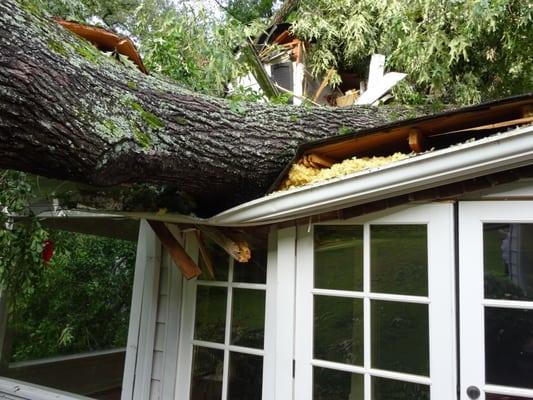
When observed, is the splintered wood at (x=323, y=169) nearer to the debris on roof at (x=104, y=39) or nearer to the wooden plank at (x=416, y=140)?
the wooden plank at (x=416, y=140)

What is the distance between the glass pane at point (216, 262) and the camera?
8.89ft

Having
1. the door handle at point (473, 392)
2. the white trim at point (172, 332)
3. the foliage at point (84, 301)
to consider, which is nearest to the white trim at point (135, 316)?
the white trim at point (172, 332)

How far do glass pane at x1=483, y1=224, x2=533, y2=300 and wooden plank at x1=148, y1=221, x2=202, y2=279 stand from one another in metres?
1.62

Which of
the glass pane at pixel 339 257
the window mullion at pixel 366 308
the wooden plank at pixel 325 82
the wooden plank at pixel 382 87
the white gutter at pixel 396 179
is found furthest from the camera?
the wooden plank at pixel 325 82

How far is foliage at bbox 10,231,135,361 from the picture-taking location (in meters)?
5.93

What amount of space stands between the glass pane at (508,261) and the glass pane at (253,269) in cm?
124

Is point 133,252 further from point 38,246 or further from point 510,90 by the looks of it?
point 510,90

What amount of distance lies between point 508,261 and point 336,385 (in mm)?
1034

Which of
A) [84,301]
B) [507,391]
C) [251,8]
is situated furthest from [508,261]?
[251,8]

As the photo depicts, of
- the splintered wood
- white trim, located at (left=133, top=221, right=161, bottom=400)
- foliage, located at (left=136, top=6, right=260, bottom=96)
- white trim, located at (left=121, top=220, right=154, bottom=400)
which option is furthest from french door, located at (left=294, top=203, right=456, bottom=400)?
foliage, located at (left=136, top=6, right=260, bottom=96)

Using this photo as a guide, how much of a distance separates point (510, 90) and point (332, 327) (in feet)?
13.1

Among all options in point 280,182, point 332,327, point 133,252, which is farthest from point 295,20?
point 332,327

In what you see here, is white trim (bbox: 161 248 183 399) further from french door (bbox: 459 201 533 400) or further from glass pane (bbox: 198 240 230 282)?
french door (bbox: 459 201 533 400)

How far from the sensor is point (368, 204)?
2070 millimetres
